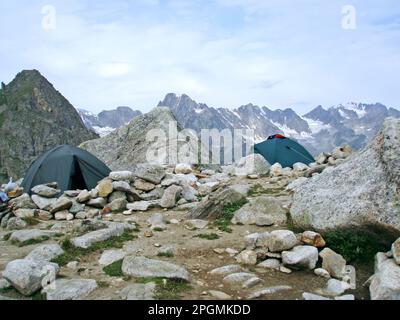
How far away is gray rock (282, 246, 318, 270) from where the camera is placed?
8.51 meters

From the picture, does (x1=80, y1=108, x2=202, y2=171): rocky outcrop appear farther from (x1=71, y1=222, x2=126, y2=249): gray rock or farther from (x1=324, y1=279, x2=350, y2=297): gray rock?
(x1=324, y1=279, x2=350, y2=297): gray rock

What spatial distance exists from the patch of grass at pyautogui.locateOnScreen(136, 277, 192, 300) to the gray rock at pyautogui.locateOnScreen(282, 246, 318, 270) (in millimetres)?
2155

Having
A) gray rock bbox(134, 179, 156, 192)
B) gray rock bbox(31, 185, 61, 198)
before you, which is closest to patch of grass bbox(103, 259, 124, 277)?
gray rock bbox(31, 185, 61, 198)

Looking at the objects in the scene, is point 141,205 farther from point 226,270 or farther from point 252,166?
point 252,166

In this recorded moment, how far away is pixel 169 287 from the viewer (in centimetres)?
754

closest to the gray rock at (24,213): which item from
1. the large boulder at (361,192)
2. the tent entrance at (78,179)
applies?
the tent entrance at (78,179)

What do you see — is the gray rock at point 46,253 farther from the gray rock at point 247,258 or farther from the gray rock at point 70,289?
the gray rock at point 247,258

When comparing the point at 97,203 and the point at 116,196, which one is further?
the point at 116,196

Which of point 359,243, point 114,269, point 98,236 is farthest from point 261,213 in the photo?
point 114,269

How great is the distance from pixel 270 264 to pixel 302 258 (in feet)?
2.18

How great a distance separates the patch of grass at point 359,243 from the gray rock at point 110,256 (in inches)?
176
